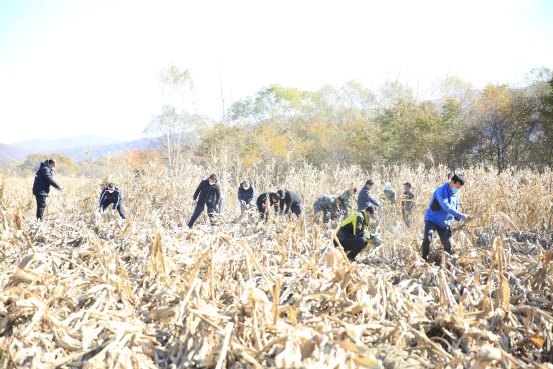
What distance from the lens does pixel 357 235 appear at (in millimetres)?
5352

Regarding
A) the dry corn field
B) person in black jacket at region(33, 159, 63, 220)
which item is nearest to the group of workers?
person in black jacket at region(33, 159, 63, 220)

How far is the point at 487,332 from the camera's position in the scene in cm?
245

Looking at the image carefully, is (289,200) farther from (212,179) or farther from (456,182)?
(456,182)

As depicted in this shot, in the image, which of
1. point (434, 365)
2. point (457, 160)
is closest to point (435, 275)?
point (434, 365)

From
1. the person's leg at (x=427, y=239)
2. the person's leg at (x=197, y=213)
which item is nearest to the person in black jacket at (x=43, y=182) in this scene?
the person's leg at (x=197, y=213)

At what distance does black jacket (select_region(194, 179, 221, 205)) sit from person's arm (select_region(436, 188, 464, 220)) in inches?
157

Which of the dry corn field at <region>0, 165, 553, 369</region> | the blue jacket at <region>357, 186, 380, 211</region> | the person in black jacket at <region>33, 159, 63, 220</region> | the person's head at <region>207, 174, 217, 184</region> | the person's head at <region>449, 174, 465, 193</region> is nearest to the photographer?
the dry corn field at <region>0, 165, 553, 369</region>

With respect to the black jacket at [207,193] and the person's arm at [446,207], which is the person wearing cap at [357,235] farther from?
the black jacket at [207,193]

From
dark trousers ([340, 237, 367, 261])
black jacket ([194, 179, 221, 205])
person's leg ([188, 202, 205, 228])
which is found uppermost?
black jacket ([194, 179, 221, 205])

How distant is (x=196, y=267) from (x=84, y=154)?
7.19 meters

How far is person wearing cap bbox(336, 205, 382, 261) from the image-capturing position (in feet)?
17.4

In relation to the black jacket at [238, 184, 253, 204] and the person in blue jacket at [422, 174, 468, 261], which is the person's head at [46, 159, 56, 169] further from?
the person in blue jacket at [422, 174, 468, 261]

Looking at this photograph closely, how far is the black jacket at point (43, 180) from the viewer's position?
740cm

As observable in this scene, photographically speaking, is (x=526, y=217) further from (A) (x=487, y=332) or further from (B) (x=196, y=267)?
(B) (x=196, y=267)
